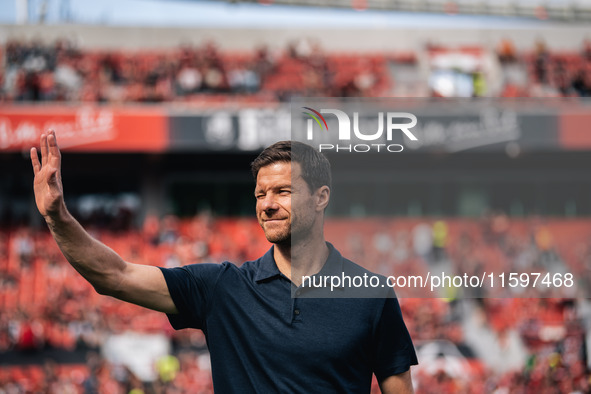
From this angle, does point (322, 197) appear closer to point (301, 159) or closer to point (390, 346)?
point (301, 159)

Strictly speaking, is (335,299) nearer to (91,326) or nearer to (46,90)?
(91,326)

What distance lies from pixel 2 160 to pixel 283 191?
16.1 metres

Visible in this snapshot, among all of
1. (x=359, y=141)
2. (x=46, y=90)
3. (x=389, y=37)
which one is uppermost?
(x=389, y=37)

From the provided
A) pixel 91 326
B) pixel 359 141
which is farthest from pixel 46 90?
pixel 359 141

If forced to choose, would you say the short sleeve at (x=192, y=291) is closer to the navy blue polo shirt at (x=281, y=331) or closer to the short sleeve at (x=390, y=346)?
the navy blue polo shirt at (x=281, y=331)

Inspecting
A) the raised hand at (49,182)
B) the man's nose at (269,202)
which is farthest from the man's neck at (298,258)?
the raised hand at (49,182)

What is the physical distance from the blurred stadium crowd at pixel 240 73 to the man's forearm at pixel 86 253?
14.1 m

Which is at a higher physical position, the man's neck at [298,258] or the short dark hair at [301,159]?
the short dark hair at [301,159]

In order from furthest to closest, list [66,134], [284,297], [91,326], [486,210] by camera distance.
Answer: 1. [486,210]
2. [66,134]
3. [91,326]
4. [284,297]

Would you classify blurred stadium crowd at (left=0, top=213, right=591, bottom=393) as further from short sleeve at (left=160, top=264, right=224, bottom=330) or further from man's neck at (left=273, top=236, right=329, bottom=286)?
short sleeve at (left=160, top=264, right=224, bottom=330)

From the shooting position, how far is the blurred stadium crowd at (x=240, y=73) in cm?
1619

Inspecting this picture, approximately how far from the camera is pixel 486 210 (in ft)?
53.3

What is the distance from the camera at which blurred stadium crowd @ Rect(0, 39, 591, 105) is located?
637 inches

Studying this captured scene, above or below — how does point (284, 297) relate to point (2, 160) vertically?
below
